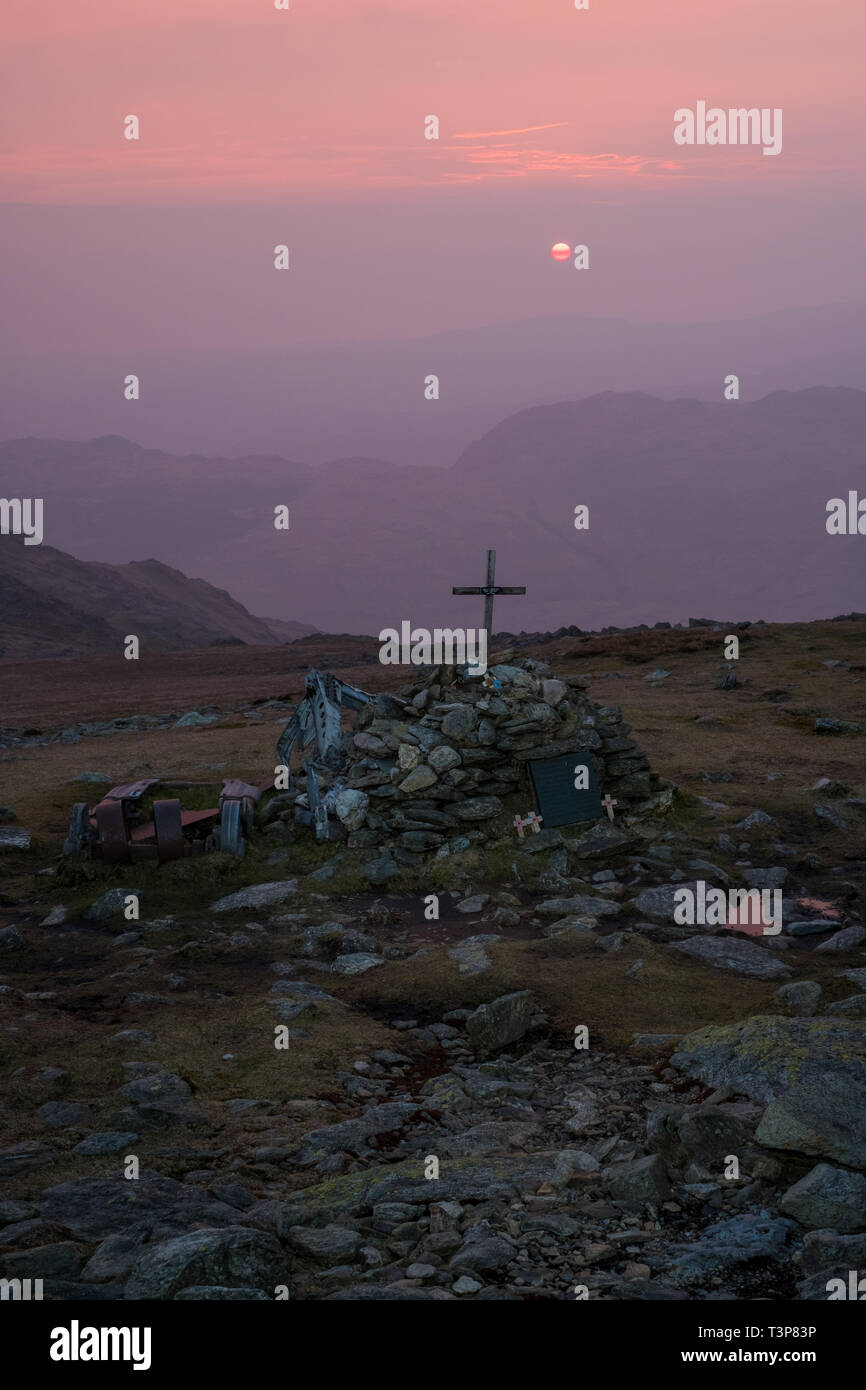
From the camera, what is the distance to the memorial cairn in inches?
657

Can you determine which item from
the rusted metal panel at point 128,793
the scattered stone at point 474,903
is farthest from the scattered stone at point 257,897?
the rusted metal panel at point 128,793

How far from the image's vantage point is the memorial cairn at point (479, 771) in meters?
16.7

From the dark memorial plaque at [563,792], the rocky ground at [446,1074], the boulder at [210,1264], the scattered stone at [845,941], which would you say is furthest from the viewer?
the dark memorial plaque at [563,792]

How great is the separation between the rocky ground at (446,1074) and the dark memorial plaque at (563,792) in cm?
35

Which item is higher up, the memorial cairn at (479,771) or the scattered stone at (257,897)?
the memorial cairn at (479,771)

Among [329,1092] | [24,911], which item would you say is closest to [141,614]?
[24,911]

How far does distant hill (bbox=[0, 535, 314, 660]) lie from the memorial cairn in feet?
A: 223

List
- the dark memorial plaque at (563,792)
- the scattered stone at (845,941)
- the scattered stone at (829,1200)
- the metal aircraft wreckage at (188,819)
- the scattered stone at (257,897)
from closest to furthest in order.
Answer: the scattered stone at (829,1200) → the scattered stone at (845,941) → the scattered stone at (257,897) → the metal aircraft wreckage at (188,819) → the dark memorial plaque at (563,792)

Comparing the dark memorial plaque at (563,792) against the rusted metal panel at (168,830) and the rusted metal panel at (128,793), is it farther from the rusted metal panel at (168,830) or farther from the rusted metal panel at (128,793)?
the rusted metal panel at (128,793)

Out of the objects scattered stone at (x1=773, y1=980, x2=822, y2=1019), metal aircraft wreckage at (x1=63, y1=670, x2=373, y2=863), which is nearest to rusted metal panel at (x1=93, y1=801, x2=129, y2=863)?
metal aircraft wreckage at (x1=63, y1=670, x2=373, y2=863)

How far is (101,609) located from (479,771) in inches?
3817

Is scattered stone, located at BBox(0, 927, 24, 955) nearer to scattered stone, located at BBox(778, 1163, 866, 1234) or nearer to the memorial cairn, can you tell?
the memorial cairn

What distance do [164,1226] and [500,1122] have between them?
9.77 feet

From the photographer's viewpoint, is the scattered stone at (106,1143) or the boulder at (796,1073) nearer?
the boulder at (796,1073)
